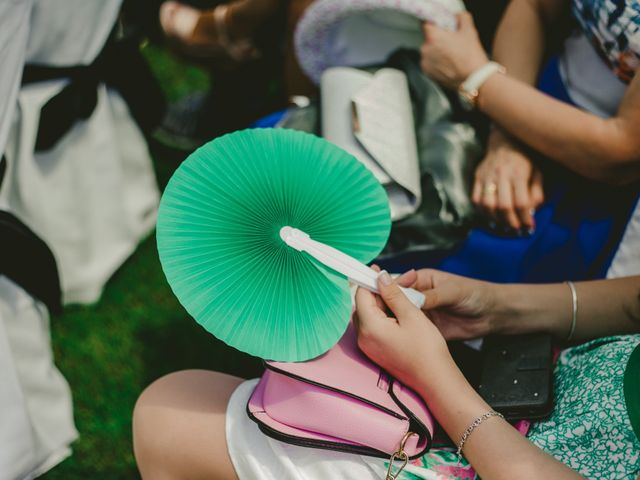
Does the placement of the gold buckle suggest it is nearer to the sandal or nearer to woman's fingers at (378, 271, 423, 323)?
woman's fingers at (378, 271, 423, 323)

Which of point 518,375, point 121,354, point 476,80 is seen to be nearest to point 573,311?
point 518,375

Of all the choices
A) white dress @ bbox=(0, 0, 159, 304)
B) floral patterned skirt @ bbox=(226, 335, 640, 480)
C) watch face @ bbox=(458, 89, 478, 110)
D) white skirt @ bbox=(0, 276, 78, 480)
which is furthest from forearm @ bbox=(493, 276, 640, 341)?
white dress @ bbox=(0, 0, 159, 304)

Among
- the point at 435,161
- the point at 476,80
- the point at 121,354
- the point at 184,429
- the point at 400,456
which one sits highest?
the point at 476,80

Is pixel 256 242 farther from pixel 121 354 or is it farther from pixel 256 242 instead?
pixel 121 354

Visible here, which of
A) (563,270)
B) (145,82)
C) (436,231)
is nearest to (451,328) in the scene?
(436,231)

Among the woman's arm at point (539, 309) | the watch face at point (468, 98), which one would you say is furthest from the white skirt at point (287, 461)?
the watch face at point (468, 98)

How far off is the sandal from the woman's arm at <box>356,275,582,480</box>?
137cm

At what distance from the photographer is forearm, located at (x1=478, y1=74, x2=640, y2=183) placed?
1196 millimetres

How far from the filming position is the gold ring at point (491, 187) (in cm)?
131

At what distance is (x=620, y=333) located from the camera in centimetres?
112

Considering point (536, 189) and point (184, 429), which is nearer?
point (184, 429)

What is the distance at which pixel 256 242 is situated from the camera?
896 millimetres

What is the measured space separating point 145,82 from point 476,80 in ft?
2.83

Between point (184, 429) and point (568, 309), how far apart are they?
2.12 feet
